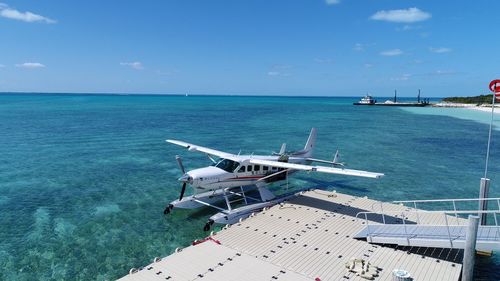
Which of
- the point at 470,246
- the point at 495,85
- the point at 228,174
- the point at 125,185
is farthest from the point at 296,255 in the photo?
the point at 125,185

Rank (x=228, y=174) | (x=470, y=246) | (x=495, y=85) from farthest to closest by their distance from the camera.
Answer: (x=228, y=174) → (x=495, y=85) → (x=470, y=246)

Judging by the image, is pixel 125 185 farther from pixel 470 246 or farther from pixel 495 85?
pixel 495 85

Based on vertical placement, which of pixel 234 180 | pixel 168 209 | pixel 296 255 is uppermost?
pixel 234 180

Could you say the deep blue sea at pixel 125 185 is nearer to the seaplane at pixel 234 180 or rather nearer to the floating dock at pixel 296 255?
the seaplane at pixel 234 180

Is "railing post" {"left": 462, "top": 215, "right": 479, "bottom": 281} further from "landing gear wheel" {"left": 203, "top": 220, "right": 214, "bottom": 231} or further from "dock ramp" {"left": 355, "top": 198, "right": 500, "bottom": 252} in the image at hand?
"landing gear wheel" {"left": 203, "top": 220, "right": 214, "bottom": 231}

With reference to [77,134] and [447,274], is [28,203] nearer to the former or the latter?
[447,274]

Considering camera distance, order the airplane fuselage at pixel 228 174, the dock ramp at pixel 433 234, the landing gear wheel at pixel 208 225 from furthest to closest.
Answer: the airplane fuselage at pixel 228 174 < the landing gear wheel at pixel 208 225 < the dock ramp at pixel 433 234

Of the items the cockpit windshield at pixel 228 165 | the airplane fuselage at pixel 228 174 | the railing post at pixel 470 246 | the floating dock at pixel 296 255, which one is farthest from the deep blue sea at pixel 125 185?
the railing post at pixel 470 246

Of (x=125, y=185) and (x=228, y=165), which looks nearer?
(x=228, y=165)

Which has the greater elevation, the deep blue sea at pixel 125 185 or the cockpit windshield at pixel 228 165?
the cockpit windshield at pixel 228 165
